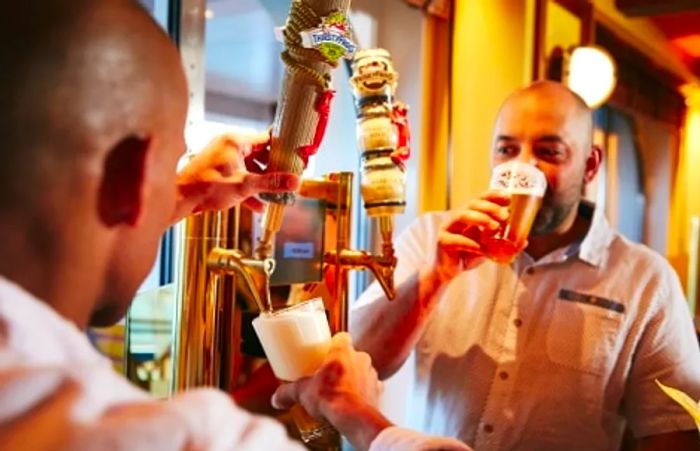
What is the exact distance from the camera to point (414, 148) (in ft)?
6.49

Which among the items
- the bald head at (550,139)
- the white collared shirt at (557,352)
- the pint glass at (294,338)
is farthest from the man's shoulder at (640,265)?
the pint glass at (294,338)

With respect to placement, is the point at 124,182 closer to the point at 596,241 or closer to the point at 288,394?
the point at 288,394

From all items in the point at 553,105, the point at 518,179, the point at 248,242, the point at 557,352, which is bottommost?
the point at 557,352

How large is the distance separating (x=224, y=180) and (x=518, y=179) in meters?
0.53

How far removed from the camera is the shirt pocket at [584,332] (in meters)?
1.51

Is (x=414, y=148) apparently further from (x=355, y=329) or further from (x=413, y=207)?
(x=355, y=329)

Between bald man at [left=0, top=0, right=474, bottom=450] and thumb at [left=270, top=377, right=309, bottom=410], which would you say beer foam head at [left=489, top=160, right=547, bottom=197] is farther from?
bald man at [left=0, top=0, right=474, bottom=450]

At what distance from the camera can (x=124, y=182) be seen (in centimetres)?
54

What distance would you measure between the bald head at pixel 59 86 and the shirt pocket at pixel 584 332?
1.18 metres

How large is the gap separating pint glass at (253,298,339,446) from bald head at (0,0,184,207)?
1.25 feet

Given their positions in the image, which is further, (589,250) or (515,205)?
(589,250)

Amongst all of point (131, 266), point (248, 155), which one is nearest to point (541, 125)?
point (248, 155)

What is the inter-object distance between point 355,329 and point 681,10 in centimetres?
225

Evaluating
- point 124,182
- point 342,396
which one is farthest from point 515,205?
point 124,182
